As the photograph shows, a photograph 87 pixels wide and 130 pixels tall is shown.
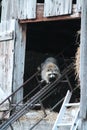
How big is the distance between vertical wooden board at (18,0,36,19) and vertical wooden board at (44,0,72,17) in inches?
16.0

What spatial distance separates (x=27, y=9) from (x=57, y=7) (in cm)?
98

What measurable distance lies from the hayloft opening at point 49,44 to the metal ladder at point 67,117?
2.92m

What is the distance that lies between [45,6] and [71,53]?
3.60 m

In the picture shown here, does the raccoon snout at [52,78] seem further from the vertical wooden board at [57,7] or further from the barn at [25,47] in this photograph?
the vertical wooden board at [57,7]

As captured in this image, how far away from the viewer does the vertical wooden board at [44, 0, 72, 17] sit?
45.8 feet

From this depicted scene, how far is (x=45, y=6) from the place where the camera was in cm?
1448

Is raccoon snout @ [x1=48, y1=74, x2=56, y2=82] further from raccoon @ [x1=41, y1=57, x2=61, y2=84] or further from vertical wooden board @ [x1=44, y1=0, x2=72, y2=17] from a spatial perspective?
vertical wooden board @ [x1=44, y1=0, x2=72, y2=17]

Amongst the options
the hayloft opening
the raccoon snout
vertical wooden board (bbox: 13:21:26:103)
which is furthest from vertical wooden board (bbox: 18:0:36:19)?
the hayloft opening

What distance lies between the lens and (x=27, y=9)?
14.9m

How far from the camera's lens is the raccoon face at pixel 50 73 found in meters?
14.8

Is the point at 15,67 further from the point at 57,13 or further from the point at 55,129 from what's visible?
the point at 55,129

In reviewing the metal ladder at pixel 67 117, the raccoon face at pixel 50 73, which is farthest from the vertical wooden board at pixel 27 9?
the metal ladder at pixel 67 117

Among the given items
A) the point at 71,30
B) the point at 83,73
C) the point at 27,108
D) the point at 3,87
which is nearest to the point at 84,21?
the point at 83,73

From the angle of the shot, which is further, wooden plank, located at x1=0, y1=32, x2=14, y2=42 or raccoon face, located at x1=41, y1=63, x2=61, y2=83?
wooden plank, located at x1=0, y1=32, x2=14, y2=42
